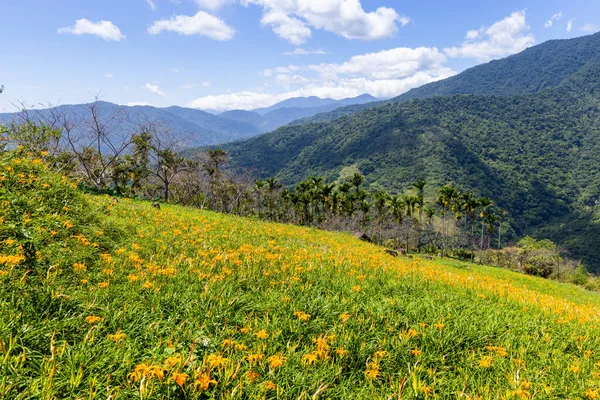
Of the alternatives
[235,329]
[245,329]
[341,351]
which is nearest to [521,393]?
[341,351]

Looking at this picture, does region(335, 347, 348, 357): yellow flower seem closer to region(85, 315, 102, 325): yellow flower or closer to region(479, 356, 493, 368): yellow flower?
region(479, 356, 493, 368): yellow flower

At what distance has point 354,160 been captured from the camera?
200m

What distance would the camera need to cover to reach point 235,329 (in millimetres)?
3559

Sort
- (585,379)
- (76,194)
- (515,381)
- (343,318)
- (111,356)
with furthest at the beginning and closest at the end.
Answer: (76,194)
(343,318)
(585,379)
(515,381)
(111,356)

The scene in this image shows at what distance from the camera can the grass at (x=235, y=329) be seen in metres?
2.59

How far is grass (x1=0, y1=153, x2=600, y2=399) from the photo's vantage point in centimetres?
259

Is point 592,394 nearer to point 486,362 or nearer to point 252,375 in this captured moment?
point 486,362

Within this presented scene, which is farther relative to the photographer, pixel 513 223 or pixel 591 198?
pixel 591 198

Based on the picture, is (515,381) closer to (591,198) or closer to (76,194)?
(76,194)

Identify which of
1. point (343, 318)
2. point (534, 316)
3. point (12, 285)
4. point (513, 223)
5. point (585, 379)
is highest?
point (12, 285)

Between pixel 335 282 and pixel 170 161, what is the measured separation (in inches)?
1309

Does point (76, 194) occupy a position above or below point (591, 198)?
above

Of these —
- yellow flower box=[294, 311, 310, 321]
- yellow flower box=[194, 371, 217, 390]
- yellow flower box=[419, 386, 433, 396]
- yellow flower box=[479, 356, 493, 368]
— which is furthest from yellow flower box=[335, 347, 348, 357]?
yellow flower box=[479, 356, 493, 368]

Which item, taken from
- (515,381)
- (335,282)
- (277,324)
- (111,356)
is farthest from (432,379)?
(111,356)
